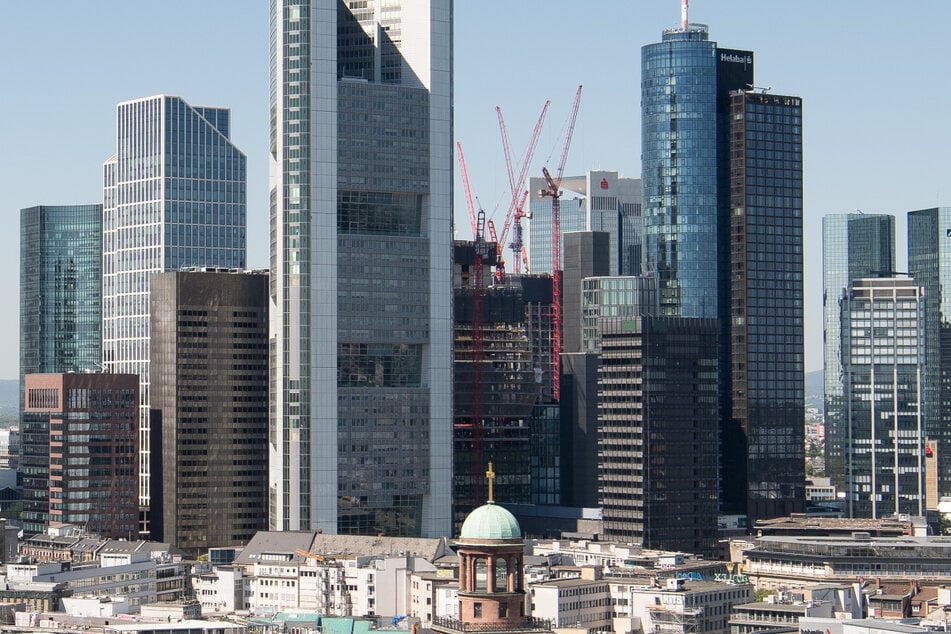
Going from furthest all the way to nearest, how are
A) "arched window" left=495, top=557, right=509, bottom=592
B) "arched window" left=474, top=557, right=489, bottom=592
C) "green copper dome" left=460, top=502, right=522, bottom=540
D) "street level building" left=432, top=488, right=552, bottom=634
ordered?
"green copper dome" left=460, top=502, right=522, bottom=540 < "arched window" left=474, top=557, right=489, bottom=592 < "arched window" left=495, top=557, right=509, bottom=592 < "street level building" left=432, top=488, right=552, bottom=634

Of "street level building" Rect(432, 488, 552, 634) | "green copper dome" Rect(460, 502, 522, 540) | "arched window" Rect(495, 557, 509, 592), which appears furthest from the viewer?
"green copper dome" Rect(460, 502, 522, 540)

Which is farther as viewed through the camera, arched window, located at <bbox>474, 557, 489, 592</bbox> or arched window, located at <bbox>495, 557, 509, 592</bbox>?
arched window, located at <bbox>474, 557, 489, 592</bbox>

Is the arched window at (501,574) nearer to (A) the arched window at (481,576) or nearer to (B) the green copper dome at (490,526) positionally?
(A) the arched window at (481,576)

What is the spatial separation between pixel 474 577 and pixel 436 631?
206 inches

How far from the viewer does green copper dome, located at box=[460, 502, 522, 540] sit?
174 m

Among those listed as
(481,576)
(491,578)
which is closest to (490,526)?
(481,576)

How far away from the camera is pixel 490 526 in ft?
574

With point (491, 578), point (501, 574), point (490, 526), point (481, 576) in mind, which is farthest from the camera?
point (490, 526)

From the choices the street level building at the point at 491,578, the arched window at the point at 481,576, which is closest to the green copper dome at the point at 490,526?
the street level building at the point at 491,578

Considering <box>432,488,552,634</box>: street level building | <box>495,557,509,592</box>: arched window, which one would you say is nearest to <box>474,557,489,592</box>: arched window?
<box>432,488,552,634</box>: street level building

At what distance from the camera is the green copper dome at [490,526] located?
174375 millimetres

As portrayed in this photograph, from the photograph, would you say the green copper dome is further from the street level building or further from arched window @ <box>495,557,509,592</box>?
arched window @ <box>495,557,509,592</box>

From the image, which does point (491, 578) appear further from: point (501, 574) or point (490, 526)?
point (490, 526)

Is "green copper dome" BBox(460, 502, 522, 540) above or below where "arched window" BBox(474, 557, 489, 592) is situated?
above
